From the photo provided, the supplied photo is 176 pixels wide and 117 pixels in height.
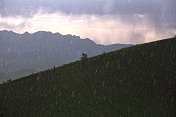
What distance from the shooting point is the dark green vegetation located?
30406 mm

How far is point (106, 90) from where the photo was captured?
38312mm

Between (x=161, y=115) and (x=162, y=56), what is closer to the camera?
(x=161, y=115)

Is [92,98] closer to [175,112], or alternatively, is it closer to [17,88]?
[175,112]

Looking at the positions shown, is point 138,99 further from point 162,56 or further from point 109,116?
point 162,56

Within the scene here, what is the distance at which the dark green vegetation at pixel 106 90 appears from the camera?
30.4m

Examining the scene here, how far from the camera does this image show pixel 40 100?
38.3 m

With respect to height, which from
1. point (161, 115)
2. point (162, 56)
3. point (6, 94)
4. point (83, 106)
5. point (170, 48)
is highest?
point (170, 48)

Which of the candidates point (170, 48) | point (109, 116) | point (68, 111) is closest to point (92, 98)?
point (68, 111)

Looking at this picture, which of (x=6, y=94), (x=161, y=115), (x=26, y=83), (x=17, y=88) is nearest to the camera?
(x=161, y=115)

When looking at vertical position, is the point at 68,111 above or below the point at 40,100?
below

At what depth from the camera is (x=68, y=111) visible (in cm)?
3139

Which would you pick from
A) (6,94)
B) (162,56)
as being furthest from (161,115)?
(6,94)

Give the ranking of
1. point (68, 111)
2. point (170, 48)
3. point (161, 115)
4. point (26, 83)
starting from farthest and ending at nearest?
A: 1. point (170, 48)
2. point (26, 83)
3. point (68, 111)
4. point (161, 115)

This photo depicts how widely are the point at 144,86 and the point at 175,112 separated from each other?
10.1 m
